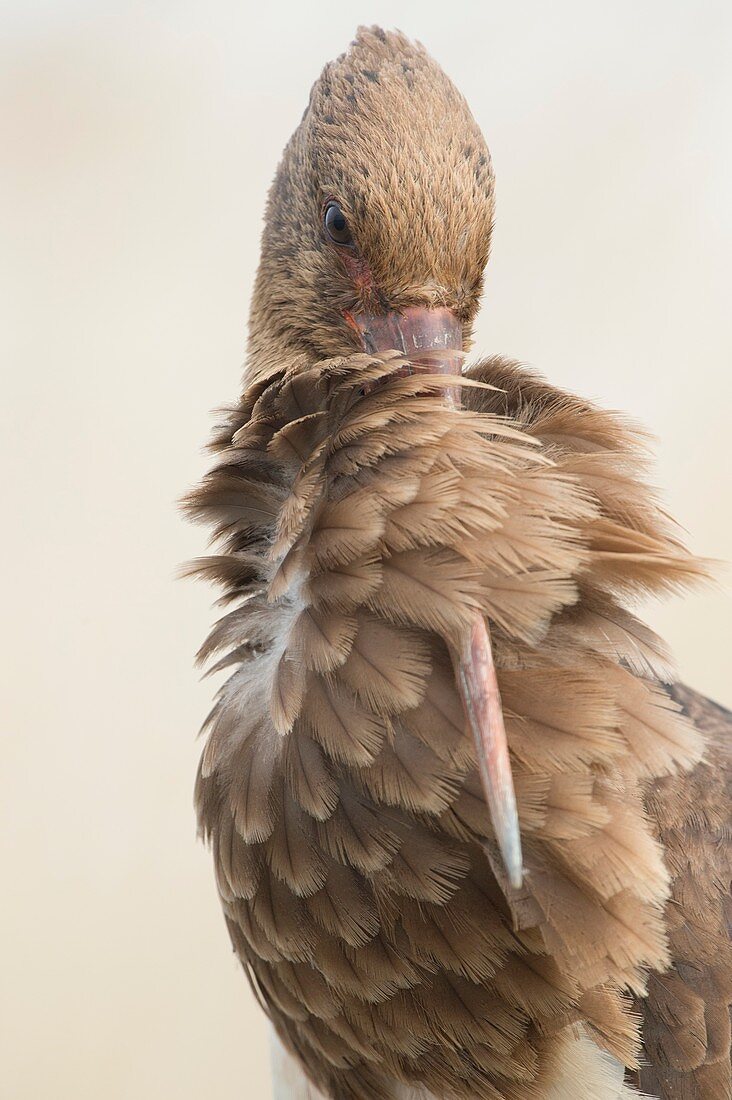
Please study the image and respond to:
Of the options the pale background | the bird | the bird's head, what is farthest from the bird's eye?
the pale background

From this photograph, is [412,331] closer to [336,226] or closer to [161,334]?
[336,226]

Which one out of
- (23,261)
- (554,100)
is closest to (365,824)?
(23,261)

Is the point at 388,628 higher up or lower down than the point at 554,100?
lower down

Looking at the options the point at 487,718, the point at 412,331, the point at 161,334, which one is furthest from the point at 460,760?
the point at 161,334

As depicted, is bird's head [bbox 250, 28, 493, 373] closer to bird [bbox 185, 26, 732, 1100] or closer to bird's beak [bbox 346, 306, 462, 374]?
bird's beak [bbox 346, 306, 462, 374]

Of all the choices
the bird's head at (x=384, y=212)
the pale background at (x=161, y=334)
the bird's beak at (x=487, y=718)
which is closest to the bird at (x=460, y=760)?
the bird's beak at (x=487, y=718)

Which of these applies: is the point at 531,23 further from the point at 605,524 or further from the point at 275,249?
the point at 605,524
